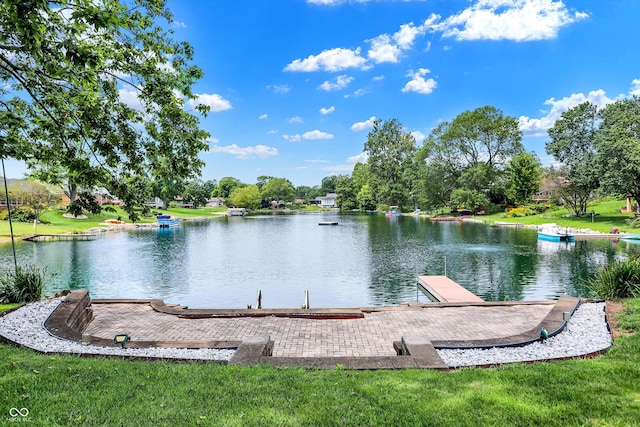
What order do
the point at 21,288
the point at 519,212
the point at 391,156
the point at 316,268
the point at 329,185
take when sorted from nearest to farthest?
the point at 21,288, the point at 316,268, the point at 519,212, the point at 391,156, the point at 329,185

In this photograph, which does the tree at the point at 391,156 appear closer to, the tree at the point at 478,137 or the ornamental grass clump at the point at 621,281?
the tree at the point at 478,137

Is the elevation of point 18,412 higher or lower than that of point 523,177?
lower

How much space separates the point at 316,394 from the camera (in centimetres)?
425

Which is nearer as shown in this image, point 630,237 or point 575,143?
point 630,237

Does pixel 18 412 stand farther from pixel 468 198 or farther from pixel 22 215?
pixel 468 198

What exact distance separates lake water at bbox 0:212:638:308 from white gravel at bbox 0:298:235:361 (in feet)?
24.6

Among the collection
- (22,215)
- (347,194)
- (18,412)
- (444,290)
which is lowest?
(444,290)

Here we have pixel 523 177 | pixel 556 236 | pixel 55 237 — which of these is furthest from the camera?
pixel 523 177

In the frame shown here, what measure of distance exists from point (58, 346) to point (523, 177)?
65599mm

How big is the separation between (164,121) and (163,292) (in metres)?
12.5

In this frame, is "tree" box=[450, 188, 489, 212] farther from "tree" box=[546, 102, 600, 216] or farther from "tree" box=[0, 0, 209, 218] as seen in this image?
"tree" box=[0, 0, 209, 218]

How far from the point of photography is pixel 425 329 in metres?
8.84

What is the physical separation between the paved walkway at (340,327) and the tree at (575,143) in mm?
43373

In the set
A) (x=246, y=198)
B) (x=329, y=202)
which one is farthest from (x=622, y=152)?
(x=329, y=202)
